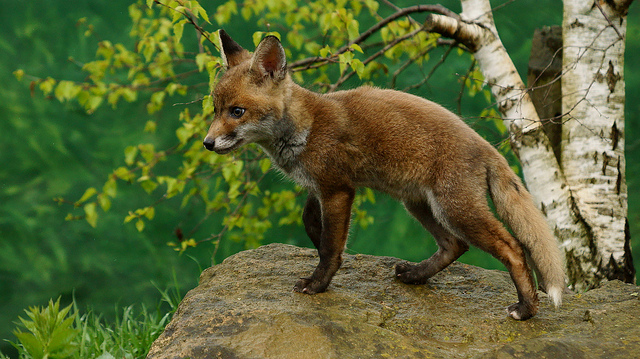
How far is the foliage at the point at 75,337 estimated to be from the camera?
2.46 m

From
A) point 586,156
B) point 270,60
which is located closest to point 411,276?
point 270,60

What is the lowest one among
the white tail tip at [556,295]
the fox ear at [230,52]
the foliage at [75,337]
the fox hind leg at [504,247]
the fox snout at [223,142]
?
the foliage at [75,337]

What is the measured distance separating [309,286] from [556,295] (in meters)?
1.34

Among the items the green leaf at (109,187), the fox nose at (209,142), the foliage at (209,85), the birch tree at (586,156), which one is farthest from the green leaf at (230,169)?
the birch tree at (586,156)

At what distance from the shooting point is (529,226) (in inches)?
132

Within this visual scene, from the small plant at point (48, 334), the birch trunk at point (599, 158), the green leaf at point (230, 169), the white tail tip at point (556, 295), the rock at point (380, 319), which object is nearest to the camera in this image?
the small plant at point (48, 334)

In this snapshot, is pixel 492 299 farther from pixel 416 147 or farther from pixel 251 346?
pixel 251 346

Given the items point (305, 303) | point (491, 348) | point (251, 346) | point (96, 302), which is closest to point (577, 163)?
point (491, 348)

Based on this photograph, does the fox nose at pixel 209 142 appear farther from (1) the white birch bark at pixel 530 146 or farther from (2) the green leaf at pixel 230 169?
(1) the white birch bark at pixel 530 146

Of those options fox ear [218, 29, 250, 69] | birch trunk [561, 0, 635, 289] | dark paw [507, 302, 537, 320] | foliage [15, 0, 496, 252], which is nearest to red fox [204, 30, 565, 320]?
dark paw [507, 302, 537, 320]

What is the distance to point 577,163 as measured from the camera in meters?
4.69

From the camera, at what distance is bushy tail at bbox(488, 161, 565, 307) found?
3.27 metres

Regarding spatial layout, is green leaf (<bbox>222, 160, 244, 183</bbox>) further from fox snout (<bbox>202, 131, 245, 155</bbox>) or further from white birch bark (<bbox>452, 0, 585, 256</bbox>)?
white birch bark (<bbox>452, 0, 585, 256</bbox>)

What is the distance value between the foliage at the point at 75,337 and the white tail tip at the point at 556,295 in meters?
2.38
